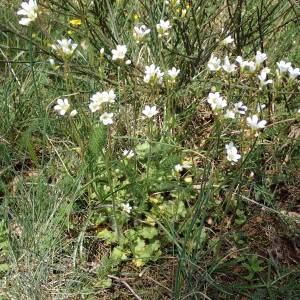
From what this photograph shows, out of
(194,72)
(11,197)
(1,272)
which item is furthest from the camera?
(194,72)

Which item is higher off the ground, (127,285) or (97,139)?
(97,139)

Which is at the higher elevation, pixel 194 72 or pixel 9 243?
pixel 194 72

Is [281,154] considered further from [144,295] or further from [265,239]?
[144,295]

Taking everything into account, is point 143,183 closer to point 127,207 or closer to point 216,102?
point 127,207

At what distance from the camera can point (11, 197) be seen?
200 centimetres

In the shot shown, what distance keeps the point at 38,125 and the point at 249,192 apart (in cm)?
107

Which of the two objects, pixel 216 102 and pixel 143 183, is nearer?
pixel 216 102

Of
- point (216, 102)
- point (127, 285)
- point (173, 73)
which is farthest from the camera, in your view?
point (173, 73)

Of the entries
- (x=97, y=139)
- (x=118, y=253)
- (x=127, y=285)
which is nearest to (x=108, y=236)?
(x=118, y=253)

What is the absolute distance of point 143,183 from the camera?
2035 millimetres

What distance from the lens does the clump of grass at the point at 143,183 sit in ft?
5.76

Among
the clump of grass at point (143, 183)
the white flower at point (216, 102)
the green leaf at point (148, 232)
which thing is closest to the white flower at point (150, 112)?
the clump of grass at point (143, 183)

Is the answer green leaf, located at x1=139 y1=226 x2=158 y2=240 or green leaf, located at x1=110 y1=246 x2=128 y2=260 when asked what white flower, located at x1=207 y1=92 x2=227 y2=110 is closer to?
green leaf, located at x1=139 y1=226 x2=158 y2=240

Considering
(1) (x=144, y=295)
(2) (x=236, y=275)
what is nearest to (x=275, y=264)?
(2) (x=236, y=275)
